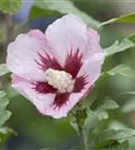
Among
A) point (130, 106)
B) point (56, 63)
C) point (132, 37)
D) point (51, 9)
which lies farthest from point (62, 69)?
point (51, 9)

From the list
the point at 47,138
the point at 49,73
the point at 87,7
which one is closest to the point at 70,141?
the point at 47,138

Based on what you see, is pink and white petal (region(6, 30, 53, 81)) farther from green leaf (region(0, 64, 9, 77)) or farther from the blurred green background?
the blurred green background

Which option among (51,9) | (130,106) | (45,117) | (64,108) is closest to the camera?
(64,108)

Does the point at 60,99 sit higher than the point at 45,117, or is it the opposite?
the point at 60,99

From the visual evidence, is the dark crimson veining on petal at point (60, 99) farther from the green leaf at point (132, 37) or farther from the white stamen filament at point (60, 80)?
the green leaf at point (132, 37)

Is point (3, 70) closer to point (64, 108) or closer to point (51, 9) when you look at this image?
point (64, 108)

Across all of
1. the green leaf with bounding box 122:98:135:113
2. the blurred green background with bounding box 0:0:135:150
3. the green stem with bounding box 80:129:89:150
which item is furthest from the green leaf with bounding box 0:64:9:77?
the blurred green background with bounding box 0:0:135:150

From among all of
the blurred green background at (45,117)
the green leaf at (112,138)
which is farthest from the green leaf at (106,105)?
the blurred green background at (45,117)
